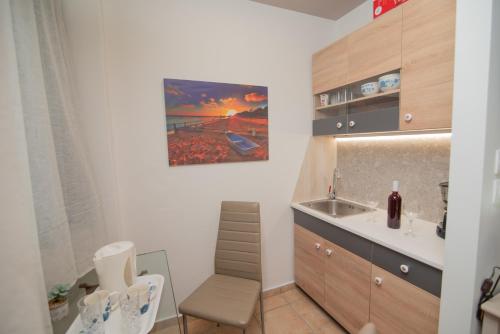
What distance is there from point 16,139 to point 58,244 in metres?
0.52

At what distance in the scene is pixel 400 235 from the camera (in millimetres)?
1432

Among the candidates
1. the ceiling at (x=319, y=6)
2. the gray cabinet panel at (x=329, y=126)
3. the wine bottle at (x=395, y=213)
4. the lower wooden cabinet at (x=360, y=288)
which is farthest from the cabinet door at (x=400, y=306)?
the ceiling at (x=319, y=6)

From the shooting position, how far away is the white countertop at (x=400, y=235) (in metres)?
1.18

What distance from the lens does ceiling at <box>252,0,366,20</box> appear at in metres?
1.98

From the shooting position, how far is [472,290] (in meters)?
0.97

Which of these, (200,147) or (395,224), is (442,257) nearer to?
(395,224)

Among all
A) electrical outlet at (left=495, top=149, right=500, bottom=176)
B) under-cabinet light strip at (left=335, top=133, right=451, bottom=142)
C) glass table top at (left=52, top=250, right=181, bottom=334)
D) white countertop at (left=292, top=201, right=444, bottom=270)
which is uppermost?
under-cabinet light strip at (left=335, top=133, right=451, bottom=142)

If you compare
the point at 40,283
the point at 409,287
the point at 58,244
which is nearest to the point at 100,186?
the point at 58,244

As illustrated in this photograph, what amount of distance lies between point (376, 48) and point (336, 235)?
1.38 m

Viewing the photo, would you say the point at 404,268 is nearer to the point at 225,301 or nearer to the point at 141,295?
the point at 225,301

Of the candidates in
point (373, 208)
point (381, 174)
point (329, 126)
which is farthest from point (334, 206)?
point (329, 126)

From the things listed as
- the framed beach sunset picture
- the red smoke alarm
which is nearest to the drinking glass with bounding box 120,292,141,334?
the framed beach sunset picture

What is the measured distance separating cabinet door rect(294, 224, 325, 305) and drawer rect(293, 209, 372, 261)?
0.06 metres

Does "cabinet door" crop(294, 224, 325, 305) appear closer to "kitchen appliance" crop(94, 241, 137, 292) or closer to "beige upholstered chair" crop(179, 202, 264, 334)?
"beige upholstered chair" crop(179, 202, 264, 334)
